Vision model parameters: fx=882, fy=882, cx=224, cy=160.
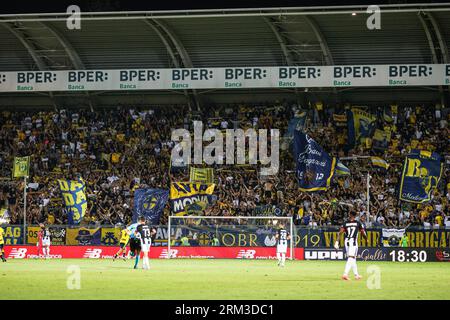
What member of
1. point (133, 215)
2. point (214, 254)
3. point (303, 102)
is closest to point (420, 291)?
point (214, 254)

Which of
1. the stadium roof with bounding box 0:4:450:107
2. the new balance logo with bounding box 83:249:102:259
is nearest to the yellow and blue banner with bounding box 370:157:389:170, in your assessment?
the stadium roof with bounding box 0:4:450:107

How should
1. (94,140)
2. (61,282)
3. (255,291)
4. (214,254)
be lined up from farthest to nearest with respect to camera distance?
(94,140) < (214,254) < (61,282) < (255,291)

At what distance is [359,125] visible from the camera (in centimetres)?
5397

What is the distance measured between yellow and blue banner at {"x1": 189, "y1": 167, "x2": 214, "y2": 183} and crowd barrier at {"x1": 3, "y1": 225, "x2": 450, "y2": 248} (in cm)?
411

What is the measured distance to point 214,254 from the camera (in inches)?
1869

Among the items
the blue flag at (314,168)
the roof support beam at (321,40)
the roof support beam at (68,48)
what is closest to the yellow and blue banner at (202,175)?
the blue flag at (314,168)

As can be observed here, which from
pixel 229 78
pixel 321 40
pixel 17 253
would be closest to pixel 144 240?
pixel 17 253

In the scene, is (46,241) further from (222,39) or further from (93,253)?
(222,39)

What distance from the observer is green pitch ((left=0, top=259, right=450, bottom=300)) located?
2405 centimetres

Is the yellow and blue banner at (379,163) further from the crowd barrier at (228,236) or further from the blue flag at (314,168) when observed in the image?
the crowd barrier at (228,236)

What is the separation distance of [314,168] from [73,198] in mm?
13551

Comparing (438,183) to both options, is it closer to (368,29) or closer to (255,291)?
(368,29)

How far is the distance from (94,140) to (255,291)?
33.1m

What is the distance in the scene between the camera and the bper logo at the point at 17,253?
158ft
